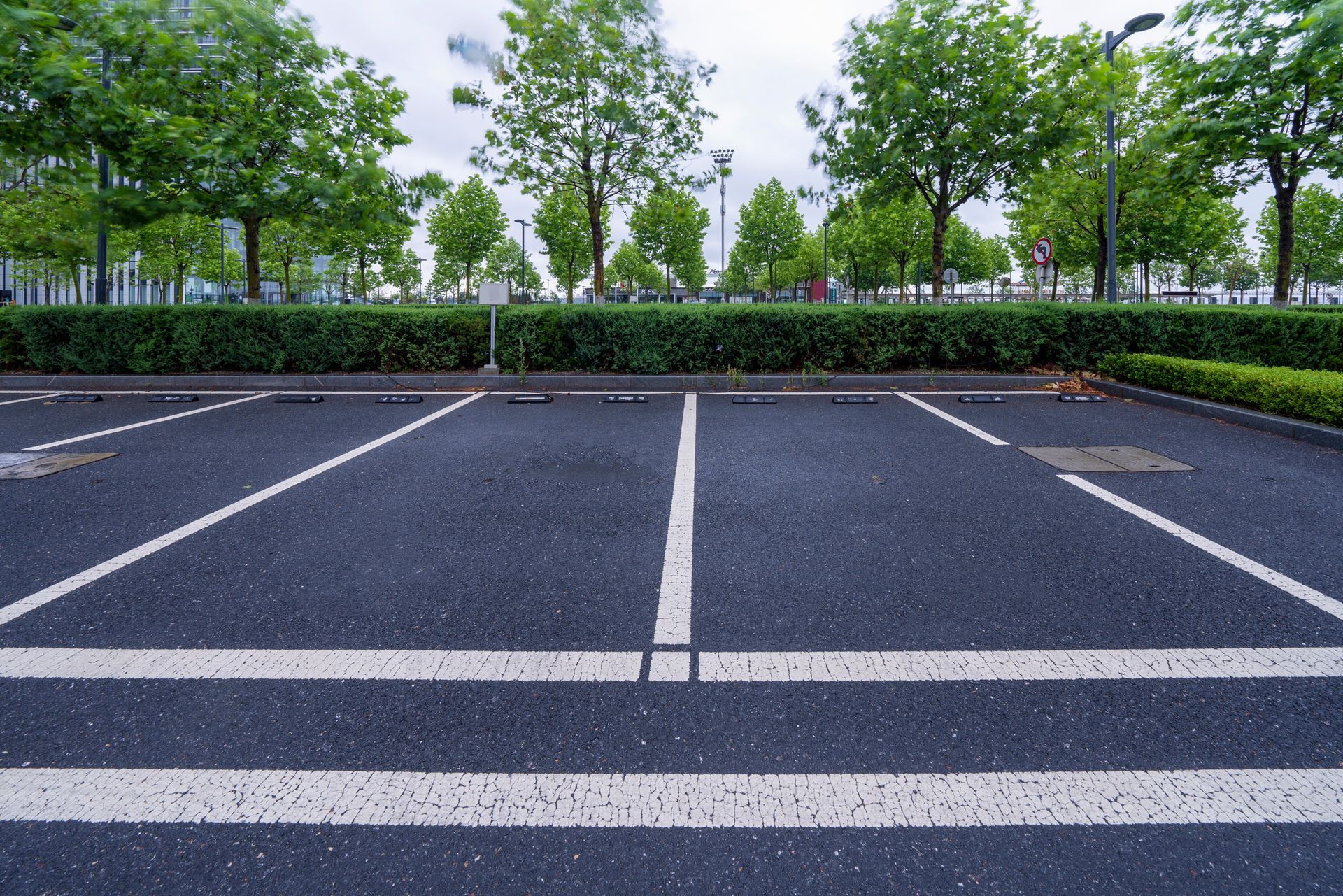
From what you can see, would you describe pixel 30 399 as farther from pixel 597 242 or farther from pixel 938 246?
pixel 938 246

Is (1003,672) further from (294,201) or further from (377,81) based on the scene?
(377,81)

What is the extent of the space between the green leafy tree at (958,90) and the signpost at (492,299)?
25.1 feet

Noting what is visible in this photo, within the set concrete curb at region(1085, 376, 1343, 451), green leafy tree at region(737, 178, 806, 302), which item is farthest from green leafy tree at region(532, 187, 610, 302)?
concrete curb at region(1085, 376, 1343, 451)

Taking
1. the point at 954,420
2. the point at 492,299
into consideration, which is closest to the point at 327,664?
the point at 954,420

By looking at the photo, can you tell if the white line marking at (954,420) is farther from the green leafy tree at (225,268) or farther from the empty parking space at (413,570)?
the green leafy tree at (225,268)

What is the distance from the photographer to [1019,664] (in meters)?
2.86

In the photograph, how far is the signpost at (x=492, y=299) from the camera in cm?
1180

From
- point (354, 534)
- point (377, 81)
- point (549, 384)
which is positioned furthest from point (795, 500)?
point (377, 81)

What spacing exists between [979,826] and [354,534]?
394 cm

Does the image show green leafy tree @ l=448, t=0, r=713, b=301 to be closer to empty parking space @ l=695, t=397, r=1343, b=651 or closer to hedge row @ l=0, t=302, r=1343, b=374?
hedge row @ l=0, t=302, r=1343, b=374

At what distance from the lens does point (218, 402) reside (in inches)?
407

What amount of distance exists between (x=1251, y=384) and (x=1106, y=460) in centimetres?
372

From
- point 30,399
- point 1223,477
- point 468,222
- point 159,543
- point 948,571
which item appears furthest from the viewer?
point 468,222

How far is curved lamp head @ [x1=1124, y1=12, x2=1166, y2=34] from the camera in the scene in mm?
14141
